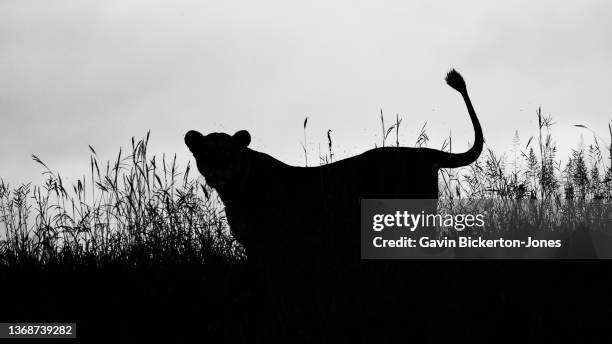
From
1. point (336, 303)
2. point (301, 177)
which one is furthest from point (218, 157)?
point (336, 303)

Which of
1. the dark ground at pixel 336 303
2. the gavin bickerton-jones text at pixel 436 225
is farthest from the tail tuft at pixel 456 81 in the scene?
the dark ground at pixel 336 303

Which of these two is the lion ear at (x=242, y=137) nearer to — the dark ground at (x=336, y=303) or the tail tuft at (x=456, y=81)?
the tail tuft at (x=456, y=81)

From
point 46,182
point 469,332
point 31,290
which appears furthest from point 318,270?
point 46,182

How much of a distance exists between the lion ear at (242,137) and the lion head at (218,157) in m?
0.11

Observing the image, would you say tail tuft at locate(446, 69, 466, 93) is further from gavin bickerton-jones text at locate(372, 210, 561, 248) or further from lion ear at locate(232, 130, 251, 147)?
lion ear at locate(232, 130, 251, 147)

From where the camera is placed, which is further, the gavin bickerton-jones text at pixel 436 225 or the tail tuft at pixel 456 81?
the tail tuft at pixel 456 81

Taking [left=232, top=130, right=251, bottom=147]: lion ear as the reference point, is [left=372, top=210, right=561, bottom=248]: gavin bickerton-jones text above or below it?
below

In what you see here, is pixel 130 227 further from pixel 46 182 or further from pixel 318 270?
pixel 318 270

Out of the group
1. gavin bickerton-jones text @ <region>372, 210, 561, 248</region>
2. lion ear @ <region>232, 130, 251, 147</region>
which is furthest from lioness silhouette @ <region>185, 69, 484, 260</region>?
gavin bickerton-jones text @ <region>372, 210, 561, 248</region>

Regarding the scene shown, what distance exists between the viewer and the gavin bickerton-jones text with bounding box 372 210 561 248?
480 cm

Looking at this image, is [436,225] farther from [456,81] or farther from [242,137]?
[242,137]

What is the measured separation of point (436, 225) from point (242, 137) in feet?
6.37

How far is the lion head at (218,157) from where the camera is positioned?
5855mm

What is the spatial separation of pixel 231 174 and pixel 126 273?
1.89 meters
